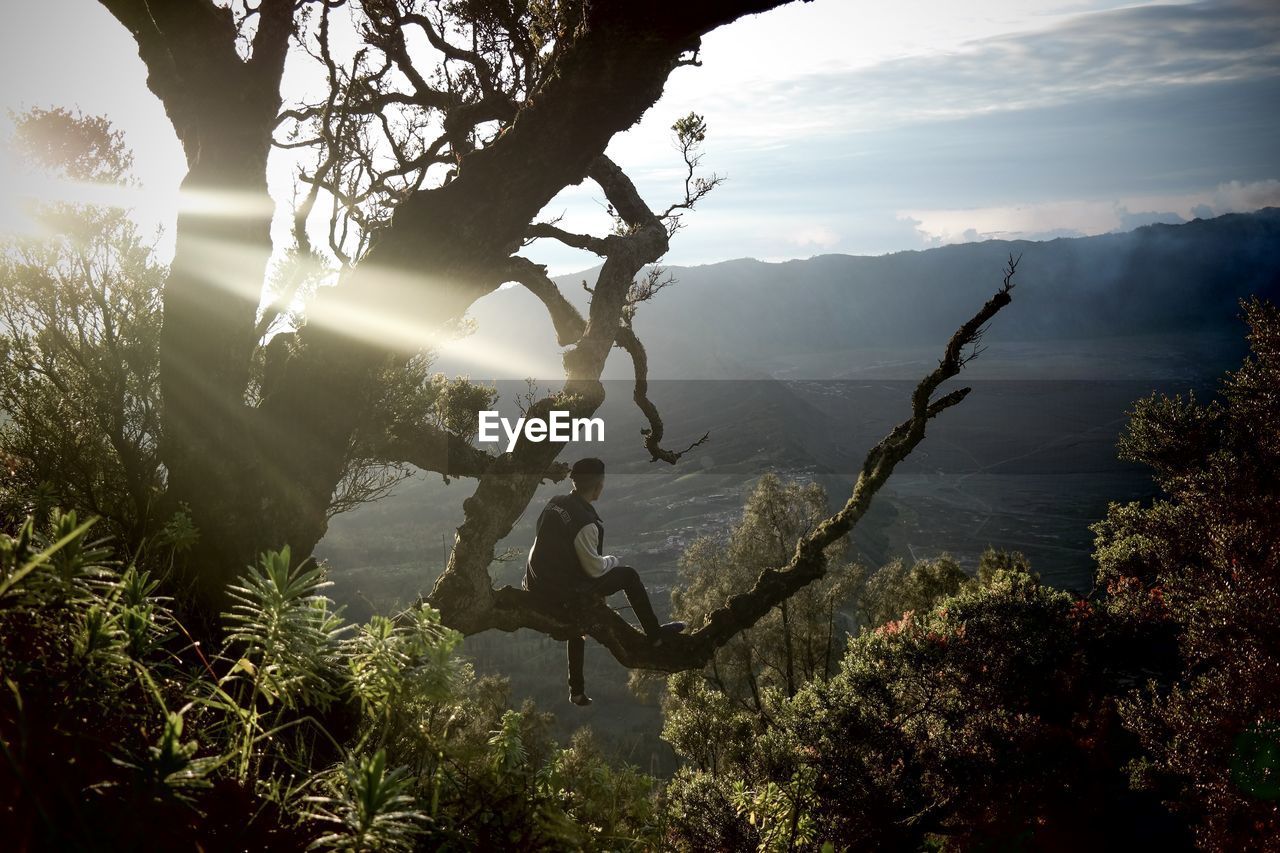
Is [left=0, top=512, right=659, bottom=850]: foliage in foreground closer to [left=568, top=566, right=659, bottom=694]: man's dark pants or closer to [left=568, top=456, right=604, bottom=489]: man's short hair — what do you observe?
[left=568, top=566, right=659, bottom=694]: man's dark pants

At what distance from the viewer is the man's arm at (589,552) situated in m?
6.96

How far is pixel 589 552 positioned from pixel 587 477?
0.91m

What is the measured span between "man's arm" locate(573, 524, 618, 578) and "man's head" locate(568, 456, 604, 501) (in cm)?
50

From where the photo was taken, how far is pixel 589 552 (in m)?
7.00

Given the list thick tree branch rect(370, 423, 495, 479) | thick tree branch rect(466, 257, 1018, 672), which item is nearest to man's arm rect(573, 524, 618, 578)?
thick tree branch rect(466, 257, 1018, 672)

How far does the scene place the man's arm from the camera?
6.96 meters

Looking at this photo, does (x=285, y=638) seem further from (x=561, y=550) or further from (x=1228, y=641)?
(x=1228, y=641)

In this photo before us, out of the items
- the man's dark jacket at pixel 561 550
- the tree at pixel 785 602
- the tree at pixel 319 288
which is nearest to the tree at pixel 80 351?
the tree at pixel 319 288

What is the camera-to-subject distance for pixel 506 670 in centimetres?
9681

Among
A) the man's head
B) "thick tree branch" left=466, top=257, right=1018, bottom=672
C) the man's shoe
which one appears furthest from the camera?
the man's head

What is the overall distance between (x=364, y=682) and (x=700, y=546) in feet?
103

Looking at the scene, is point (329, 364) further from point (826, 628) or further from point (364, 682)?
point (826, 628)

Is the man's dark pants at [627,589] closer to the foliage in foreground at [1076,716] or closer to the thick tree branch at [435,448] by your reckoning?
the foliage in foreground at [1076,716]

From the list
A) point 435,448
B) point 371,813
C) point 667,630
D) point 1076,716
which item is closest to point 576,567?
point 667,630
